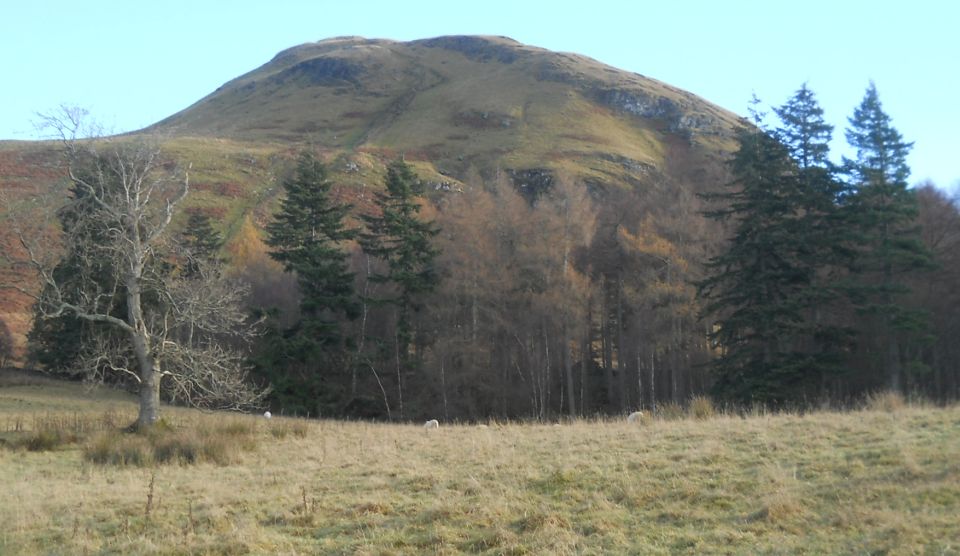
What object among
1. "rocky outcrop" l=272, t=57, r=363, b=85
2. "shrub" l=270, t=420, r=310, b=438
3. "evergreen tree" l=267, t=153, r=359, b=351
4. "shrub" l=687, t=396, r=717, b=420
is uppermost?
"rocky outcrop" l=272, t=57, r=363, b=85

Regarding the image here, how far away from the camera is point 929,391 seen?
33.8 metres

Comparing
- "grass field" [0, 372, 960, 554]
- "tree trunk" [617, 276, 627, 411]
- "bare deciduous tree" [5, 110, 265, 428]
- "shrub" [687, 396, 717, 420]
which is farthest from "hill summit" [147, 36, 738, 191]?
"grass field" [0, 372, 960, 554]

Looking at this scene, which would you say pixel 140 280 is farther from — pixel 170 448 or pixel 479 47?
pixel 479 47

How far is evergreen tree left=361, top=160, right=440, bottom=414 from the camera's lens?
140 ft

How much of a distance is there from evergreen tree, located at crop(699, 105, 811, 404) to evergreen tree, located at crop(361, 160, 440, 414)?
17.3 m

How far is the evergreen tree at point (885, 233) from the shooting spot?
29.1 meters

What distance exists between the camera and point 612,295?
4519cm

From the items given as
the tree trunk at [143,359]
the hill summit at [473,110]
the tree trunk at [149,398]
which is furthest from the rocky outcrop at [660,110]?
the tree trunk at [149,398]

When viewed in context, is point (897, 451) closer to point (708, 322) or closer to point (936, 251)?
point (936, 251)

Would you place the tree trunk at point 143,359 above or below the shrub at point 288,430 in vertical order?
above

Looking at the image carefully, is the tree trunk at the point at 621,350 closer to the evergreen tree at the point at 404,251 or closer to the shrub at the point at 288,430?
the evergreen tree at the point at 404,251

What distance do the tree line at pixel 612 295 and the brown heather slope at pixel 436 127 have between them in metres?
7.26

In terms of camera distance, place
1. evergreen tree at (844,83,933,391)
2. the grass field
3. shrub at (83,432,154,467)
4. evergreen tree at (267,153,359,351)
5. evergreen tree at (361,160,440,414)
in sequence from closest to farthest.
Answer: the grass field → shrub at (83,432,154,467) → evergreen tree at (844,83,933,391) → evergreen tree at (267,153,359,351) → evergreen tree at (361,160,440,414)

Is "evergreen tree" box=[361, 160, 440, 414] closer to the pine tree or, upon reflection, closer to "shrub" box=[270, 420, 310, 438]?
the pine tree
